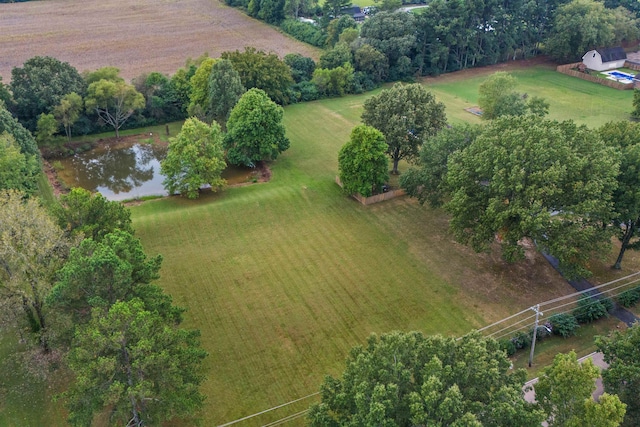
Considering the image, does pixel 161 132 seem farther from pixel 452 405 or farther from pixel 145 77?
pixel 452 405

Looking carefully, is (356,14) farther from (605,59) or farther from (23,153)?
(23,153)

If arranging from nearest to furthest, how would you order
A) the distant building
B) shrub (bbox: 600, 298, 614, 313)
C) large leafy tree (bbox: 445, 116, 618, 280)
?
large leafy tree (bbox: 445, 116, 618, 280)
shrub (bbox: 600, 298, 614, 313)
the distant building

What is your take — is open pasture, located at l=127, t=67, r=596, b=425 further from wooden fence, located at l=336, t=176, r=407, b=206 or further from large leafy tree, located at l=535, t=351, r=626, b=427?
large leafy tree, located at l=535, t=351, r=626, b=427

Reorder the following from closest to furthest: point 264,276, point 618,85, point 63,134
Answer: point 264,276 < point 63,134 < point 618,85

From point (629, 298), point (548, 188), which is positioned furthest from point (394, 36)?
point (629, 298)

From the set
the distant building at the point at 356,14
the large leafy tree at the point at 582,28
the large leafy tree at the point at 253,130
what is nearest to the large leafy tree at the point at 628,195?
the large leafy tree at the point at 253,130

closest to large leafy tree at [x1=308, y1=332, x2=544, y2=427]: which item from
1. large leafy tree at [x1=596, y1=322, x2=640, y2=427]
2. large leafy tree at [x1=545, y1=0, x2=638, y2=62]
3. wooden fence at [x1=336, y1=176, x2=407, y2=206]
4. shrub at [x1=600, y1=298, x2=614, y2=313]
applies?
large leafy tree at [x1=596, y1=322, x2=640, y2=427]

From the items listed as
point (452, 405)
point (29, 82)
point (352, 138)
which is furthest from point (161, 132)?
point (452, 405)

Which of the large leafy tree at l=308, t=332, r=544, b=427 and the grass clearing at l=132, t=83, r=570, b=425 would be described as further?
the grass clearing at l=132, t=83, r=570, b=425
